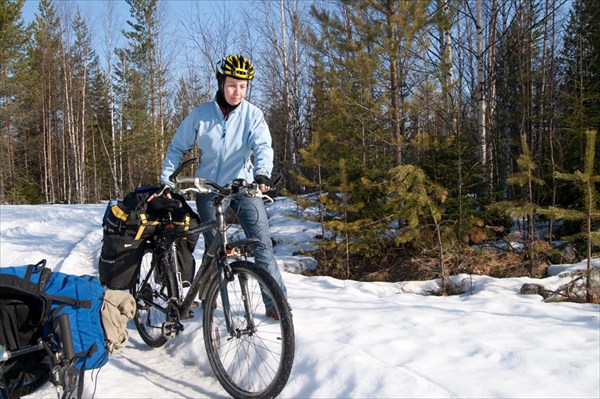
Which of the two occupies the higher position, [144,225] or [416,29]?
[416,29]

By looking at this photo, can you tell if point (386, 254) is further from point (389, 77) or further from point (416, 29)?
point (416, 29)

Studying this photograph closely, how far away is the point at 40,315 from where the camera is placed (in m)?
2.43

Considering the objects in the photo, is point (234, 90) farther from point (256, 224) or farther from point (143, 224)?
point (143, 224)

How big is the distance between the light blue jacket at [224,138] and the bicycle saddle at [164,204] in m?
0.19

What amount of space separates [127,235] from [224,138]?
42.1 inches

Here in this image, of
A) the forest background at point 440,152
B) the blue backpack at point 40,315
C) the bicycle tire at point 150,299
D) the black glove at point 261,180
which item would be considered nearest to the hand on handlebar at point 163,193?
the bicycle tire at point 150,299

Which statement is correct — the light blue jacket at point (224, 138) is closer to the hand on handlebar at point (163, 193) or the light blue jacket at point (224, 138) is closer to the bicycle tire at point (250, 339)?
the hand on handlebar at point (163, 193)

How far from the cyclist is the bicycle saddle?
177 mm

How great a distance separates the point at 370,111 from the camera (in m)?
7.65

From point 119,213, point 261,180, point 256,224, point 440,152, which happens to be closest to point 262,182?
point 261,180

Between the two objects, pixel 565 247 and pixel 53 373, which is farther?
pixel 565 247

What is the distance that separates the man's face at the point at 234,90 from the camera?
10.5 ft

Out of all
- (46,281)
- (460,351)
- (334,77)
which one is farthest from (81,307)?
(334,77)

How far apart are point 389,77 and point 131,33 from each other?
84.5 feet
